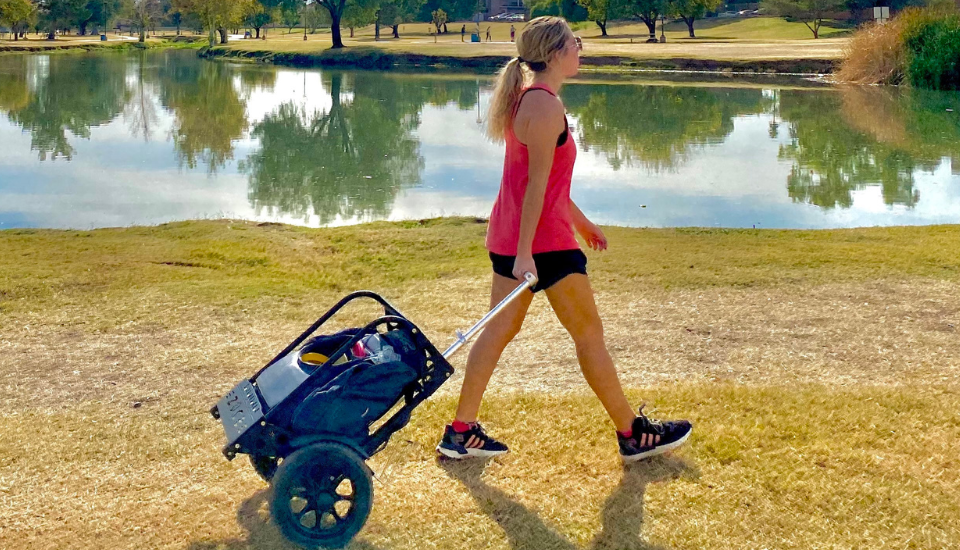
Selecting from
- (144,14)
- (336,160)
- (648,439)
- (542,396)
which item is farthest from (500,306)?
(144,14)

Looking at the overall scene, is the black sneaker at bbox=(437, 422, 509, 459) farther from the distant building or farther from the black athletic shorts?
the distant building

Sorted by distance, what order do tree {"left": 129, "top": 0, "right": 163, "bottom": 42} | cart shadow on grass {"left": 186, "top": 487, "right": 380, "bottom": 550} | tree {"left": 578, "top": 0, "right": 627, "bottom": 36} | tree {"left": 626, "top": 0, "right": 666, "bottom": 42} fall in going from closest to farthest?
cart shadow on grass {"left": 186, "top": 487, "right": 380, "bottom": 550}, tree {"left": 626, "top": 0, "right": 666, "bottom": 42}, tree {"left": 578, "top": 0, "right": 627, "bottom": 36}, tree {"left": 129, "top": 0, "right": 163, "bottom": 42}

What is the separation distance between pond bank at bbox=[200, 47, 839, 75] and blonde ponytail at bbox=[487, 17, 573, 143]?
1602 inches

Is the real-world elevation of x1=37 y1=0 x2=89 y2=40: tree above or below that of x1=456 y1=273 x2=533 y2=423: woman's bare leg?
above

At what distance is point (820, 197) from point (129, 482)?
1291cm

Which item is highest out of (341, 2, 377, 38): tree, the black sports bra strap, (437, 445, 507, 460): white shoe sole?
(341, 2, 377, 38): tree

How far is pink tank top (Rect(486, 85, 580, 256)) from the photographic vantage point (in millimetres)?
4090

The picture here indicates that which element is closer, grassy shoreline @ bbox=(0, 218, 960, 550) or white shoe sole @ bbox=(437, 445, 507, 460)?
A: grassy shoreline @ bbox=(0, 218, 960, 550)

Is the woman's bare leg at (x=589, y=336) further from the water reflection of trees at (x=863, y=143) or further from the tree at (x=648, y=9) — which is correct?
the tree at (x=648, y=9)

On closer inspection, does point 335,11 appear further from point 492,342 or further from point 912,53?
point 492,342

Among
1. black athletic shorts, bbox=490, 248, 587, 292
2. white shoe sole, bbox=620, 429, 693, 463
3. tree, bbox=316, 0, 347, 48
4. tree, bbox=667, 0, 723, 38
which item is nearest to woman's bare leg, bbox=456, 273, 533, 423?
black athletic shorts, bbox=490, 248, 587, 292

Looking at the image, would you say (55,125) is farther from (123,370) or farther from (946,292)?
(946,292)

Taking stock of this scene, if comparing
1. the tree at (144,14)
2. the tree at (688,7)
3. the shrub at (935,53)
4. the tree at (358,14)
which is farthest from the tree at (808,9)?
the tree at (144,14)

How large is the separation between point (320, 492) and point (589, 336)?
53.4 inches
